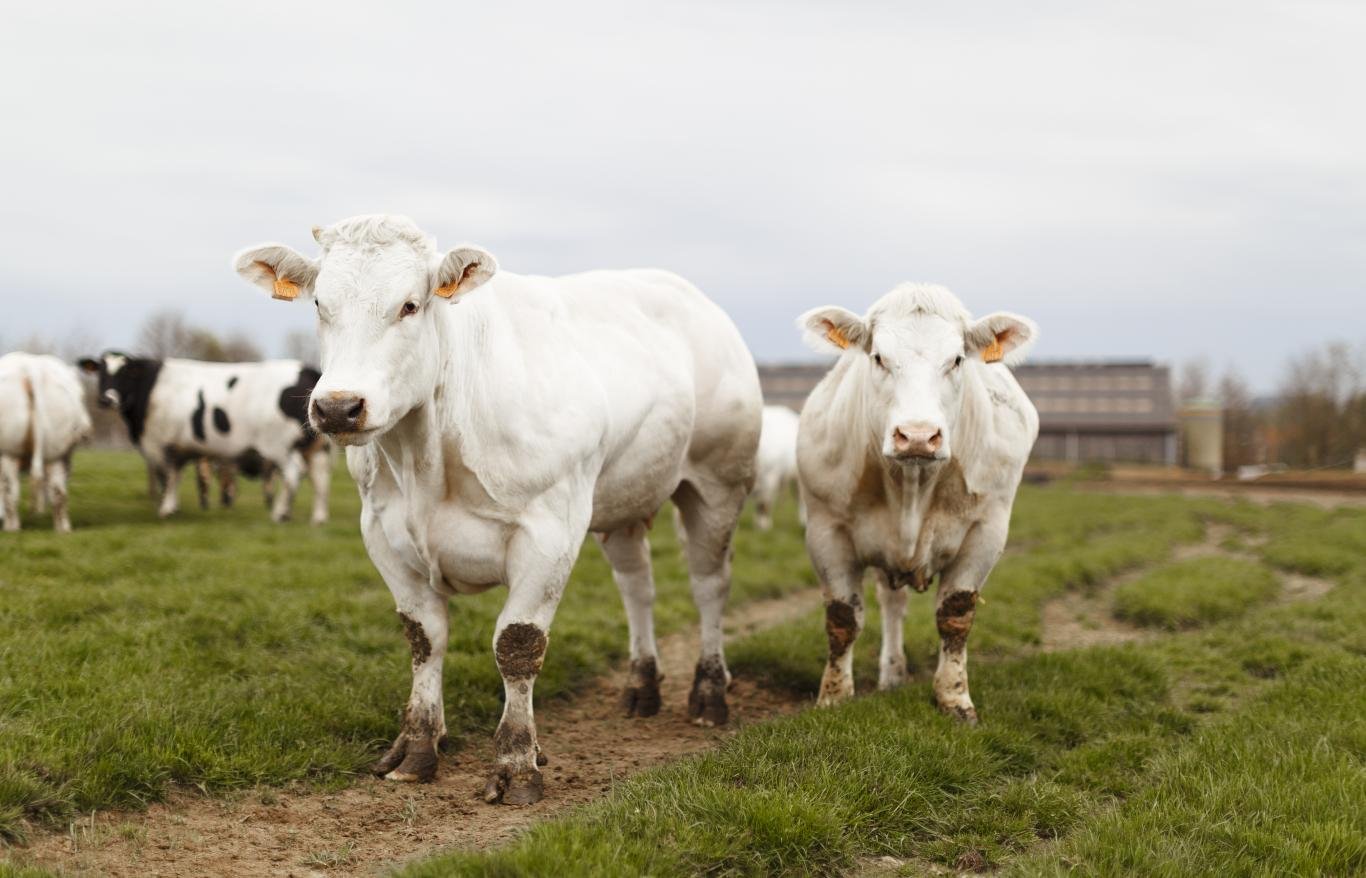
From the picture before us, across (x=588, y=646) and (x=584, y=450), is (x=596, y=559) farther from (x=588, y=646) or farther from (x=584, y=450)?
(x=584, y=450)

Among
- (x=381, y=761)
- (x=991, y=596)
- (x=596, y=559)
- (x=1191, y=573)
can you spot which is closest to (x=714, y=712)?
(x=381, y=761)

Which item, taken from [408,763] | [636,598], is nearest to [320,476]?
[636,598]

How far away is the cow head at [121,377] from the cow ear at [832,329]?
13045 mm

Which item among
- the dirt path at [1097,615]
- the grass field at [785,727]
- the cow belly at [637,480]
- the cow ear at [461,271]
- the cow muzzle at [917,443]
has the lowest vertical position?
the dirt path at [1097,615]

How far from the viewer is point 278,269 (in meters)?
4.49

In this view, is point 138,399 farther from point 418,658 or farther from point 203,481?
point 418,658

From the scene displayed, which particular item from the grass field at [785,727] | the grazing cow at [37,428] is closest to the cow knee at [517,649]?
the grass field at [785,727]

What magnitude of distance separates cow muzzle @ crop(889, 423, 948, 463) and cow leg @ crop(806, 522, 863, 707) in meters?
1.24

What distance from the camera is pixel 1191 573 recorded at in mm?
11680

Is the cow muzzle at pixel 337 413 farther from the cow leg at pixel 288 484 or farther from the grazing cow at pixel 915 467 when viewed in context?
the cow leg at pixel 288 484

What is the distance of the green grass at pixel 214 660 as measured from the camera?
4480 mm

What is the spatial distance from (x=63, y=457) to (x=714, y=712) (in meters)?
10.1

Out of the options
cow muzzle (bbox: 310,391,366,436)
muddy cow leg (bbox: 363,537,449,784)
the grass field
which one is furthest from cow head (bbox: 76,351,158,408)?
cow muzzle (bbox: 310,391,366,436)

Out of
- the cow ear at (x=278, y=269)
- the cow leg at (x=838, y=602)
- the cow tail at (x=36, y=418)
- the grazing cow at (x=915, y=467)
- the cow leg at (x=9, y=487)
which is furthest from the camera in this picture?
the cow tail at (x=36, y=418)
